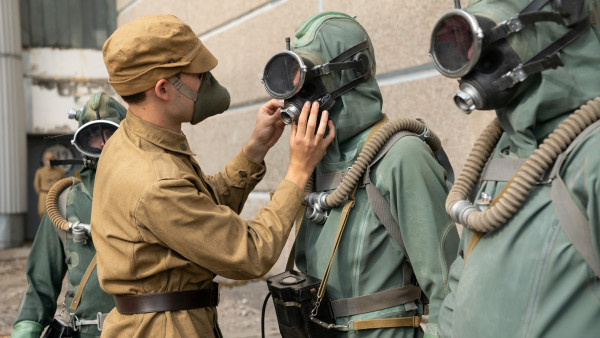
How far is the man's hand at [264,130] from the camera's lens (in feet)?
8.32

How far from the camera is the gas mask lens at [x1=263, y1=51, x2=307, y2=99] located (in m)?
2.17

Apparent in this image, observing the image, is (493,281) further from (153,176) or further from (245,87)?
(245,87)

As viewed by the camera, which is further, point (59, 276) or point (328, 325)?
point (59, 276)

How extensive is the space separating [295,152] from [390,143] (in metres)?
0.33

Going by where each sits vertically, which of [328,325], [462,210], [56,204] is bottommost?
[56,204]

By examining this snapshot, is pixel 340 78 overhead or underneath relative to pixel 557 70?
underneath

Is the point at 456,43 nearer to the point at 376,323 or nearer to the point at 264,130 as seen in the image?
the point at 376,323

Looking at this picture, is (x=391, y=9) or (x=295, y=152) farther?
(x=391, y=9)

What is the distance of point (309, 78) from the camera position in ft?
7.14

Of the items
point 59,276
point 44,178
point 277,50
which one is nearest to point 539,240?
point 59,276

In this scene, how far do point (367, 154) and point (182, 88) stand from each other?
0.70 meters

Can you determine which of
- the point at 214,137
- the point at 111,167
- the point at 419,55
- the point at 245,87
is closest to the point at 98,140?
the point at 111,167

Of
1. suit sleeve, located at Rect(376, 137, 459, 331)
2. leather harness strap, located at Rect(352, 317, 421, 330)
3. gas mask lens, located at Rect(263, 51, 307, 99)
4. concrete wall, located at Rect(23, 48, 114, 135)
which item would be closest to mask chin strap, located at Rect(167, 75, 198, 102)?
gas mask lens, located at Rect(263, 51, 307, 99)

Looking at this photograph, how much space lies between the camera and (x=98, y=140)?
9.69ft
